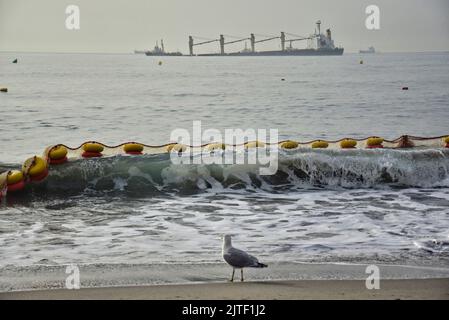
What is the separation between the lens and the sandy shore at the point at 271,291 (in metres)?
5.93

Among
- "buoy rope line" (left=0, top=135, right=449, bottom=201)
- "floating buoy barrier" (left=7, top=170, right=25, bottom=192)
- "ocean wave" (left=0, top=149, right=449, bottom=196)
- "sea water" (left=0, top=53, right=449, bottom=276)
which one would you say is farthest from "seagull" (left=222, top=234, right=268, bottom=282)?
"floating buoy barrier" (left=7, top=170, right=25, bottom=192)

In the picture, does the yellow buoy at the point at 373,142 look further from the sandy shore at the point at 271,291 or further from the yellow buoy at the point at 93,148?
the sandy shore at the point at 271,291

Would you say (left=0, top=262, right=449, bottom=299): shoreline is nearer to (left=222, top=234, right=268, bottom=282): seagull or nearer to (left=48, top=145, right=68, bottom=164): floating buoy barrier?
(left=222, top=234, right=268, bottom=282): seagull

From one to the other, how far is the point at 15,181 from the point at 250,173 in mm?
4950

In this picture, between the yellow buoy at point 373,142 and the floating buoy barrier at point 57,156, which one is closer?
the floating buoy barrier at point 57,156

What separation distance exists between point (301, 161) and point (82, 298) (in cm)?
947

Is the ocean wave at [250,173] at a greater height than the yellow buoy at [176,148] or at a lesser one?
lesser

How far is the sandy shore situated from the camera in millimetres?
5926

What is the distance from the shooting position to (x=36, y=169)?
44.4 feet

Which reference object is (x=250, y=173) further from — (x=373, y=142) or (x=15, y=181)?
(x=15, y=181)

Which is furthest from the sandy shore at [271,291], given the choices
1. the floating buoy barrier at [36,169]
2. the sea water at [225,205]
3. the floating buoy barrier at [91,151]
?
the floating buoy barrier at [91,151]

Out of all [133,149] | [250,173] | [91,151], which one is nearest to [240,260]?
[250,173]

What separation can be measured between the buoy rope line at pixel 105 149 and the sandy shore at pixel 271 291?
22.4 feet

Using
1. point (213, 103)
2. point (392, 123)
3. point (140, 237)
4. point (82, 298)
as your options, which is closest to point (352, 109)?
point (392, 123)
